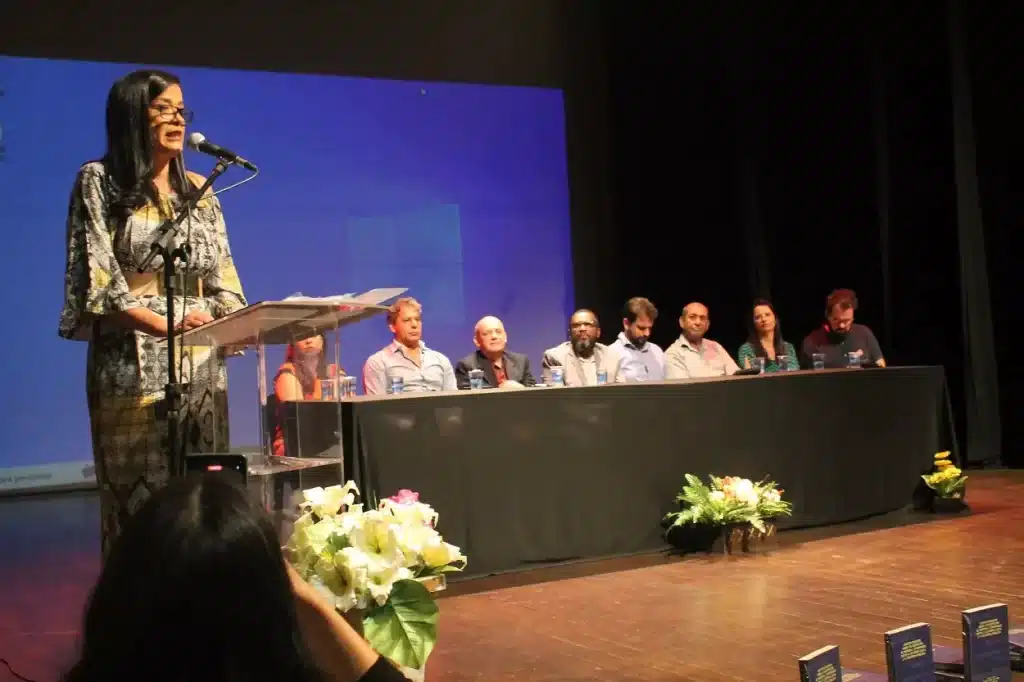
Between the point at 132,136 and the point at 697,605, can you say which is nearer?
the point at 132,136

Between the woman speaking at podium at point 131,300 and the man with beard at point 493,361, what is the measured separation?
3.19 m

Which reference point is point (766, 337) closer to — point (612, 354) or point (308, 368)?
point (612, 354)

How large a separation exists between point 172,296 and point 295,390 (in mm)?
371

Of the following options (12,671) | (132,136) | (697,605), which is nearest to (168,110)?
(132,136)

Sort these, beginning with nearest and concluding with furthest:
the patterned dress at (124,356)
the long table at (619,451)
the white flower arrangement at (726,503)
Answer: the patterned dress at (124,356) → the long table at (619,451) → the white flower arrangement at (726,503)

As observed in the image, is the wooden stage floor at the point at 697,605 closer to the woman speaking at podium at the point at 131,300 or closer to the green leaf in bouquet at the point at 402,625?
the woman speaking at podium at the point at 131,300

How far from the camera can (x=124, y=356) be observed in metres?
2.51

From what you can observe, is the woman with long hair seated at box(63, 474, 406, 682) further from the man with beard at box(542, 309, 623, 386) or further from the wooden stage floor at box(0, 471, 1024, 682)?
the man with beard at box(542, 309, 623, 386)

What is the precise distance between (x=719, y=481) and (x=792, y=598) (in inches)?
43.3

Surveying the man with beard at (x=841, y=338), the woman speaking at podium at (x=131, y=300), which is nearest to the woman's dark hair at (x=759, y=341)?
the man with beard at (x=841, y=338)

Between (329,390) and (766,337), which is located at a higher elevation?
(766,337)

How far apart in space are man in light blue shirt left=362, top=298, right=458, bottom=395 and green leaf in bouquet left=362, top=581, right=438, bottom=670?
3.68 m

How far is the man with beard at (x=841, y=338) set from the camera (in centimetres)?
644

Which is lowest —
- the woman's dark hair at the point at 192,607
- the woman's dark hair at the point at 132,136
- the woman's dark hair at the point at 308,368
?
the woman's dark hair at the point at 192,607
